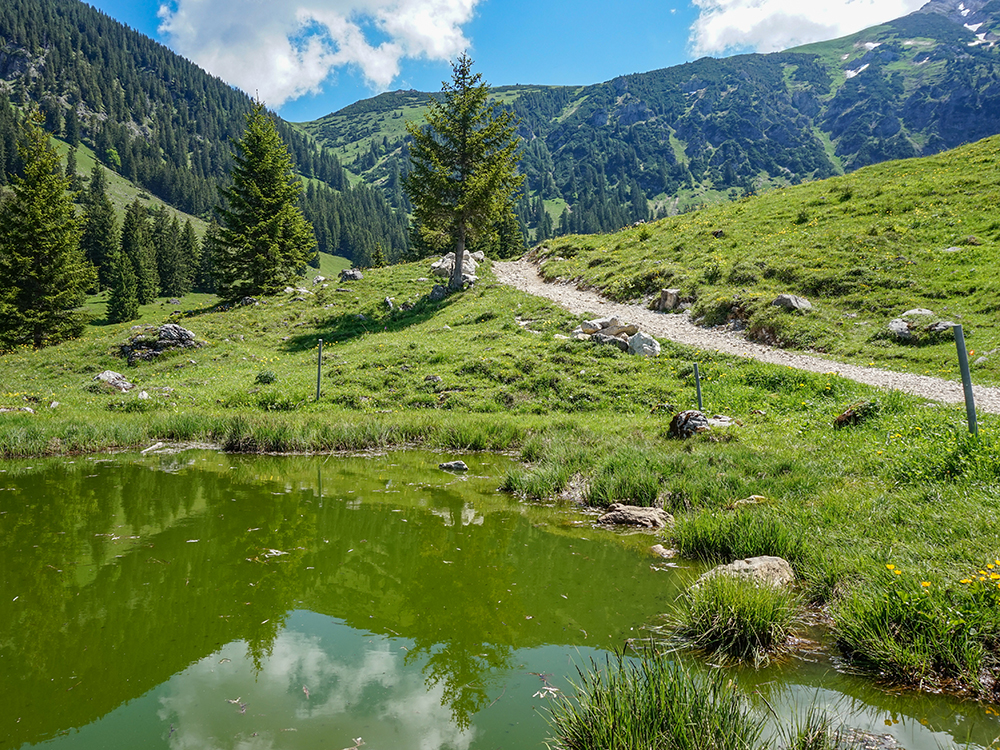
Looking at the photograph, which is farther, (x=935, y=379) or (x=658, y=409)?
(x=658, y=409)

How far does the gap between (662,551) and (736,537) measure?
116cm

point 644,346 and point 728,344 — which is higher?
point 644,346

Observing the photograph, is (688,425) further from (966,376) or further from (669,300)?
(669,300)

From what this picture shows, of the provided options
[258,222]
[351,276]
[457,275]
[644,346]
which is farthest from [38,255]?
[644,346]

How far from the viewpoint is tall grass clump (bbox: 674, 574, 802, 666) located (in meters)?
5.41

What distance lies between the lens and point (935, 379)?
16.0 m

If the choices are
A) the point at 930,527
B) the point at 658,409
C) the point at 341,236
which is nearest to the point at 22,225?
the point at 658,409

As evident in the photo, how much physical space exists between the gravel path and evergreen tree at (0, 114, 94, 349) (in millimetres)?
31396

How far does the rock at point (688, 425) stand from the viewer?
13.3 metres

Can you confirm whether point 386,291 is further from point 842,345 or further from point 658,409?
point 842,345

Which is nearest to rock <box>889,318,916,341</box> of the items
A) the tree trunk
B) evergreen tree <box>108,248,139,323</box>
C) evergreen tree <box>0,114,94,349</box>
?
the tree trunk

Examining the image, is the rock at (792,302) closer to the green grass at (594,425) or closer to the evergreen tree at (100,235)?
the green grass at (594,425)

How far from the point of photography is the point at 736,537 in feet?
25.2

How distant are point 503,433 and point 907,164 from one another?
39.9 metres
